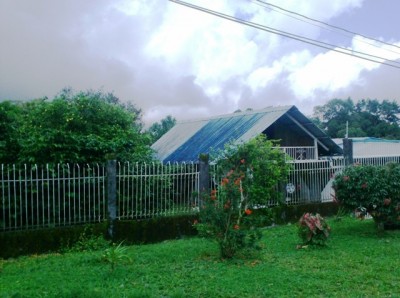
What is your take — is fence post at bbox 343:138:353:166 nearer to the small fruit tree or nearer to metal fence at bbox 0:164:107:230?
the small fruit tree

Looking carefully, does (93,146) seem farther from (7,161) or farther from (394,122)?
(394,122)

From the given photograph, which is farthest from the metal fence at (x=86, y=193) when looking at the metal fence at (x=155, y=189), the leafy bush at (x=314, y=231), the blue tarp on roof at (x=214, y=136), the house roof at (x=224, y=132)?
the blue tarp on roof at (x=214, y=136)

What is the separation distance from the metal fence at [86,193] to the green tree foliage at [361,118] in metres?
32.1

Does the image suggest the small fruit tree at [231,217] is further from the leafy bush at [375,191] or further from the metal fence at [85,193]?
the leafy bush at [375,191]

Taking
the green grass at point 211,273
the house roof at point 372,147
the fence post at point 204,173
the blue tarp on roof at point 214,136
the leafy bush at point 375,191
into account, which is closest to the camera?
the green grass at point 211,273

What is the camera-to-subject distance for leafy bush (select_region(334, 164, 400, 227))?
9.38 m

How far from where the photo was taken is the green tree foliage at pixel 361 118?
1590 inches

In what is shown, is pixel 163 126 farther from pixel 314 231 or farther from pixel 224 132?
pixel 314 231

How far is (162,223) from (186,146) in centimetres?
939

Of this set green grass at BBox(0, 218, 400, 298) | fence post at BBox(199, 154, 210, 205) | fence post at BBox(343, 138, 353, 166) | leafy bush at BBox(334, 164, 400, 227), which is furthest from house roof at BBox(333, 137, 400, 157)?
green grass at BBox(0, 218, 400, 298)

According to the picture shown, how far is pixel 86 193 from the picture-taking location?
29.5 feet

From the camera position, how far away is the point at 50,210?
8.66m

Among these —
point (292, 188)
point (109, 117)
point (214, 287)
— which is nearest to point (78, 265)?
point (214, 287)

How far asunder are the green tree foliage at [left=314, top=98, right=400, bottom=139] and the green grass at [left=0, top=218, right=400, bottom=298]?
1316 inches
